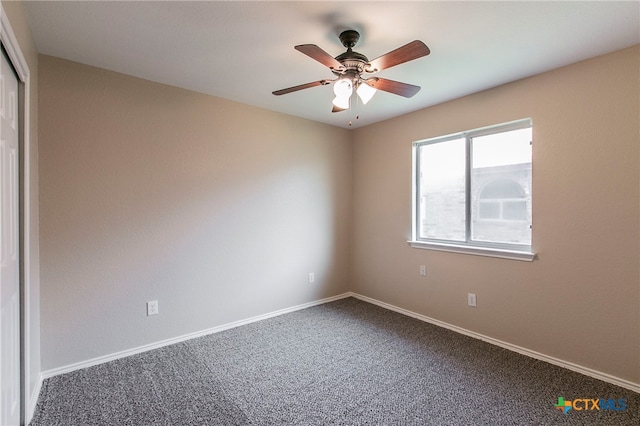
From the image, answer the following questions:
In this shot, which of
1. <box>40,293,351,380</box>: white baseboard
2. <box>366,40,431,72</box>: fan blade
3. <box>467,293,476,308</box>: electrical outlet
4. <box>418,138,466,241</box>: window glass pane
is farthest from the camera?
<box>418,138,466,241</box>: window glass pane

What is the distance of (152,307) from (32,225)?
1.11 meters

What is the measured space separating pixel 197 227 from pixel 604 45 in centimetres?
343

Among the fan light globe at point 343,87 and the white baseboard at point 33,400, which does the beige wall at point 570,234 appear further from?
the white baseboard at point 33,400

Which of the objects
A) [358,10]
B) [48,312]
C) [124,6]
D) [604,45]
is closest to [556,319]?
[604,45]

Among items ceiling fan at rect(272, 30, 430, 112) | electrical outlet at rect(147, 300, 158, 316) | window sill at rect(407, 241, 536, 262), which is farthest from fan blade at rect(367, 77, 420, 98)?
electrical outlet at rect(147, 300, 158, 316)

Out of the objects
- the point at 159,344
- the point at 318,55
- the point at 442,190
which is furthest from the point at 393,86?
the point at 159,344

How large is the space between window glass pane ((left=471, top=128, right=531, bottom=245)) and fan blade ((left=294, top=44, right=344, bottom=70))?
5.92 feet

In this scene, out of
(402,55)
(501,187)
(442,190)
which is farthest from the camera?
(442,190)

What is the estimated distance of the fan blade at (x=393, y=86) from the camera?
200cm

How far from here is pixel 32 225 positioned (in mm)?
1959

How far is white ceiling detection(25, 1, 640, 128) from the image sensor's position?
171 centimetres

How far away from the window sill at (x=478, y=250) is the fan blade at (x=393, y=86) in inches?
64.7

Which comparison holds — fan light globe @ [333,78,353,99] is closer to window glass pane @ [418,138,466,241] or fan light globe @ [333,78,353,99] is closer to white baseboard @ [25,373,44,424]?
window glass pane @ [418,138,466,241]

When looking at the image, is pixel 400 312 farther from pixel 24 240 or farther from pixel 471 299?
pixel 24 240
